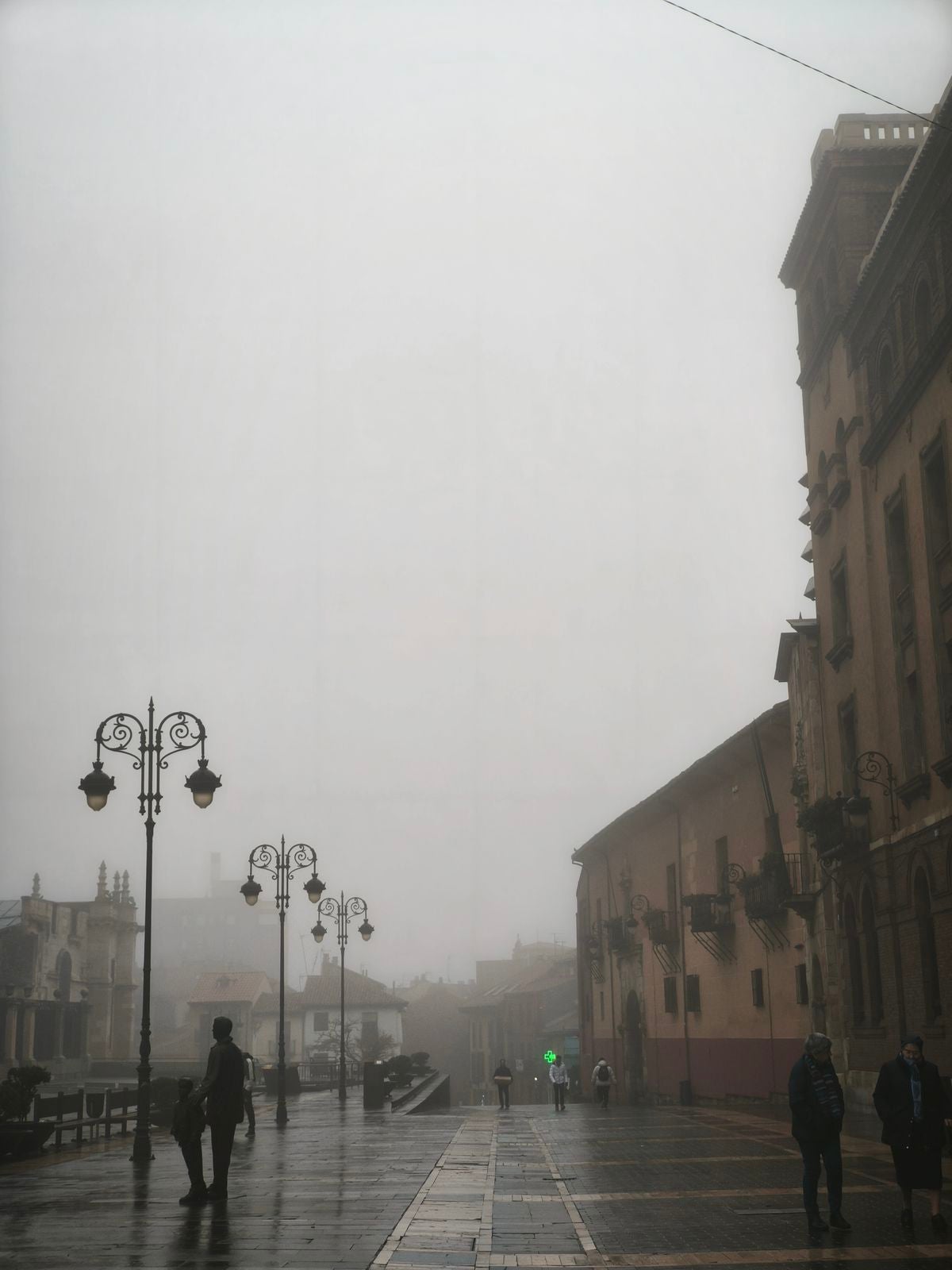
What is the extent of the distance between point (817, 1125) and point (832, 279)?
20916 millimetres

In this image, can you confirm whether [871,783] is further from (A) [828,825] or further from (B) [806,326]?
(B) [806,326]

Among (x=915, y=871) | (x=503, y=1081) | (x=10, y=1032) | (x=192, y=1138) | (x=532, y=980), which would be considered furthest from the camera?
(x=532, y=980)

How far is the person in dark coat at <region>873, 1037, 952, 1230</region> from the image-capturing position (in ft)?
35.1

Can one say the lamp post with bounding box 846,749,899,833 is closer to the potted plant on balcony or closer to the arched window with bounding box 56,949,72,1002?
the potted plant on balcony

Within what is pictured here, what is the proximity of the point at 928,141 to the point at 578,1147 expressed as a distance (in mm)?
15577

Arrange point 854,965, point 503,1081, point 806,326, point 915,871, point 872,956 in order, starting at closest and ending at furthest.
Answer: point 915,871 < point 872,956 < point 854,965 < point 806,326 < point 503,1081

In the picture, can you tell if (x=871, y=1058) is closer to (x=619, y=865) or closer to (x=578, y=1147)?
(x=578, y=1147)

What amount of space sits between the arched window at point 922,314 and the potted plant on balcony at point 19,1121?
1732 centimetres

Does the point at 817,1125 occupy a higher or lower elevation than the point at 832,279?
lower

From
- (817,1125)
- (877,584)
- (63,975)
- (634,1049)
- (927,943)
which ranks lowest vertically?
(634,1049)

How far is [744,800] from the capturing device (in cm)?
3328

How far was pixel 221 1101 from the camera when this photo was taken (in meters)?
13.2

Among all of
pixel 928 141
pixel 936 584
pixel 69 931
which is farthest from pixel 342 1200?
pixel 69 931

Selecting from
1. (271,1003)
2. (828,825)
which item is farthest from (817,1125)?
(271,1003)
